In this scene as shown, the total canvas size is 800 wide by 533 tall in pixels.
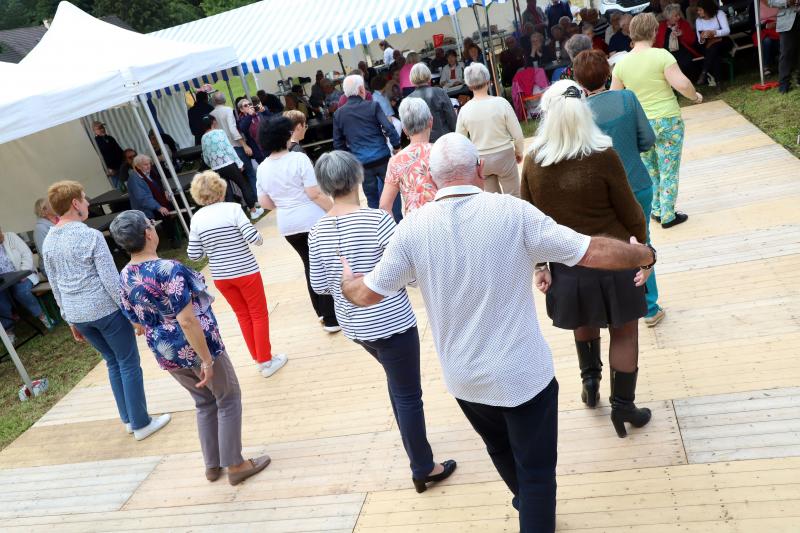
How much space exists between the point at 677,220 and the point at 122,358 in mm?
4552

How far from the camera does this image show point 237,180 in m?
10.3

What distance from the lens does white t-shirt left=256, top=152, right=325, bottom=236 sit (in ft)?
16.5

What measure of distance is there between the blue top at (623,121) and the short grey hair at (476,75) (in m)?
1.91

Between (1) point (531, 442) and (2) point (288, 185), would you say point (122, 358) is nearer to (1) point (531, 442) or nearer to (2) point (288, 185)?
(2) point (288, 185)

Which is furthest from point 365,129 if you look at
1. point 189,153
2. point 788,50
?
point 189,153

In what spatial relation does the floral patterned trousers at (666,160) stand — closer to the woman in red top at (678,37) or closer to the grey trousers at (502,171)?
the grey trousers at (502,171)

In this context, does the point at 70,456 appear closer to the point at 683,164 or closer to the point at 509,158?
the point at 509,158

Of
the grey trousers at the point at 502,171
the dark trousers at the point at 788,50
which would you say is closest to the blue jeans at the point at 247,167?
the grey trousers at the point at 502,171

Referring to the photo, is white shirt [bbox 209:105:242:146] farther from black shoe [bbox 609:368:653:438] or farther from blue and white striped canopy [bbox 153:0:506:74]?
black shoe [bbox 609:368:653:438]

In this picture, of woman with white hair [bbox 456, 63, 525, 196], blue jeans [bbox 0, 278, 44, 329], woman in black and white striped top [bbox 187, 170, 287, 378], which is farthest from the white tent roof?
woman with white hair [bbox 456, 63, 525, 196]

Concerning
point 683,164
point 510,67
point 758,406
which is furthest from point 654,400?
point 510,67

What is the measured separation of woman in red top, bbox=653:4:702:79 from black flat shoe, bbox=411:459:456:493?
8918mm

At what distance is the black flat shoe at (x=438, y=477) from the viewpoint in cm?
343

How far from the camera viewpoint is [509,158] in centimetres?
559
